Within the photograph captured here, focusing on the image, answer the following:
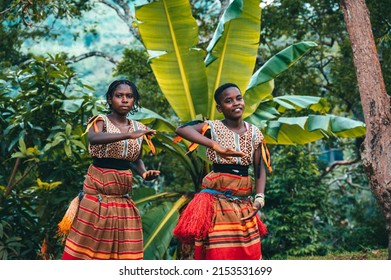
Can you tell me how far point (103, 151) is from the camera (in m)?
4.73

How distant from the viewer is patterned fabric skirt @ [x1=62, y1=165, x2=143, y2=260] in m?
4.70

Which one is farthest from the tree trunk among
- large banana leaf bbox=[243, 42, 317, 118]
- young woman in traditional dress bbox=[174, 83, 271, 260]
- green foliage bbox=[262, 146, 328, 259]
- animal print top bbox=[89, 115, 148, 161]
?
green foliage bbox=[262, 146, 328, 259]

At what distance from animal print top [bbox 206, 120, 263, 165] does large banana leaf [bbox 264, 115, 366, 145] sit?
239 cm

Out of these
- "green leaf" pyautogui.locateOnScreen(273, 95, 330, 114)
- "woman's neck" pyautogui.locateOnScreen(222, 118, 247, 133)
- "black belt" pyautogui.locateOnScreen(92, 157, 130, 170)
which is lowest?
"black belt" pyautogui.locateOnScreen(92, 157, 130, 170)

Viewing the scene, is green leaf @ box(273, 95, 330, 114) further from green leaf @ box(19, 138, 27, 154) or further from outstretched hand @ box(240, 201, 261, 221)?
outstretched hand @ box(240, 201, 261, 221)

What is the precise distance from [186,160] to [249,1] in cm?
183

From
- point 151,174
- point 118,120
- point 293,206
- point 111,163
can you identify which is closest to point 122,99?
point 118,120

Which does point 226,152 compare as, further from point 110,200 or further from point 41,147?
point 41,147

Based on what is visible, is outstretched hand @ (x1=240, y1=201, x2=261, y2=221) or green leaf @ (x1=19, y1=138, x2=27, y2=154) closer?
outstretched hand @ (x1=240, y1=201, x2=261, y2=221)

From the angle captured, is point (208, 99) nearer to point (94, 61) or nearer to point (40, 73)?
point (40, 73)

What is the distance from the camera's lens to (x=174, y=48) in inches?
300

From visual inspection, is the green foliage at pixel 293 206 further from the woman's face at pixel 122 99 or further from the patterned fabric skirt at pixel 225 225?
the woman's face at pixel 122 99

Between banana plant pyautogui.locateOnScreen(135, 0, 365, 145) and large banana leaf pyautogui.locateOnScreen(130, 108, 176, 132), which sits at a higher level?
banana plant pyautogui.locateOnScreen(135, 0, 365, 145)
